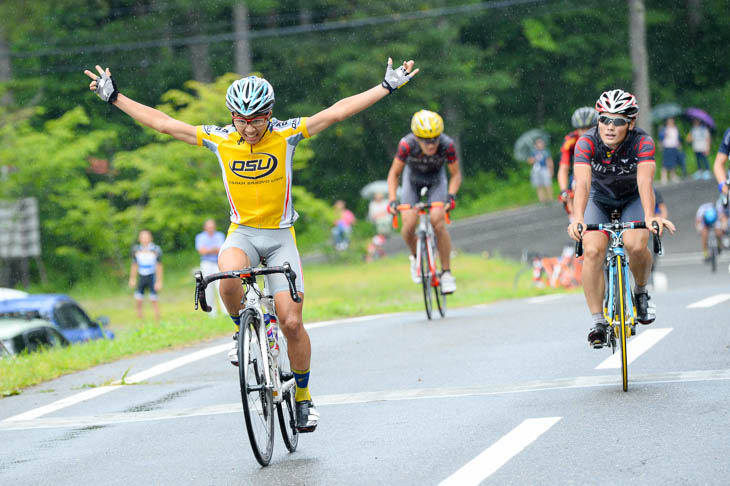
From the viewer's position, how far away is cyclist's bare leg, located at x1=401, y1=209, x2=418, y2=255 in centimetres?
1353

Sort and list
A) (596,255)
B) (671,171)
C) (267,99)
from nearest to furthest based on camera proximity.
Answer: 1. (267,99)
2. (596,255)
3. (671,171)

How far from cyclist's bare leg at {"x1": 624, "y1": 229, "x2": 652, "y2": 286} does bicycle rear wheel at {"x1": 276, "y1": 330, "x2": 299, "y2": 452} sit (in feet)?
8.99

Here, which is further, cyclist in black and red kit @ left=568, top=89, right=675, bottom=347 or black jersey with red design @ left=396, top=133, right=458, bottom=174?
black jersey with red design @ left=396, top=133, right=458, bottom=174

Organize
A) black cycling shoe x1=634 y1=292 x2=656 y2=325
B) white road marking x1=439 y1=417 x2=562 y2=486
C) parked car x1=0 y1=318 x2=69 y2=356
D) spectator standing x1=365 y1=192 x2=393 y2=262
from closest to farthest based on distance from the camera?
1. white road marking x1=439 y1=417 x2=562 y2=486
2. black cycling shoe x1=634 y1=292 x2=656 y2=325
3. parked car x1=0 y1=318 x2=69 y2=356
4. spectator standing x1=365 y1=192 x2=393 y2=262

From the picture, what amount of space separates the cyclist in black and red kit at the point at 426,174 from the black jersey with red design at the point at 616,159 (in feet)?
14.7

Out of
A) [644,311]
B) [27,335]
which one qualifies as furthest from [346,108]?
[27,335]

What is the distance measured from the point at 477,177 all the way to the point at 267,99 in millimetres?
43059

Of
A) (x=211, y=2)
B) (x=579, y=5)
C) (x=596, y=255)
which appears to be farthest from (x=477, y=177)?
(x=596, y=255)

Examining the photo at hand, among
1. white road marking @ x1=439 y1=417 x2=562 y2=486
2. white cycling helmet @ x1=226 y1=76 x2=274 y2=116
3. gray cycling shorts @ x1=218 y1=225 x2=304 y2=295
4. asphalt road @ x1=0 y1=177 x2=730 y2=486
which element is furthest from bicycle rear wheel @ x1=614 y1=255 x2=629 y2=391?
white cycling helmet @ x1=226 y1=76 x2=274 y2=116

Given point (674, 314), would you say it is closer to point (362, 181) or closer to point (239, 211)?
point (239, 211)

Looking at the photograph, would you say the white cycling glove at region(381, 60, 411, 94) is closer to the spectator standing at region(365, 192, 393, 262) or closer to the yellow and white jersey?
the yellow and white jersey

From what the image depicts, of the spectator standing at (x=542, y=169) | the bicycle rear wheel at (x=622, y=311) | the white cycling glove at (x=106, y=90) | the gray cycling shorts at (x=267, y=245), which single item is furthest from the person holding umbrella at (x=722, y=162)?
the spectator standing at (x=542, y=169)

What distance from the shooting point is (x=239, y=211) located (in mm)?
7000

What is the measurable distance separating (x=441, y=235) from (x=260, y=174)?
701cm
